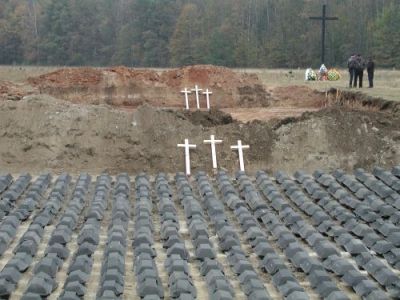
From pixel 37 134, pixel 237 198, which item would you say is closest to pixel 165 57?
pixel 37 134

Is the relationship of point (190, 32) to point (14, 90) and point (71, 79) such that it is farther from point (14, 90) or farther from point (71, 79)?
point (14, 90)

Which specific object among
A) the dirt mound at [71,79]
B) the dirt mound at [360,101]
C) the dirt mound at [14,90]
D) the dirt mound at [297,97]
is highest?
the dirt mound at [71,79]

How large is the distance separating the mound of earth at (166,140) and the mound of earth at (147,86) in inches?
543

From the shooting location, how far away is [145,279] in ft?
16.8

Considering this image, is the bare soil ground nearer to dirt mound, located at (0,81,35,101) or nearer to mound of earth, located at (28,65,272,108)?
dirt mound, located at (0,81,35,101)

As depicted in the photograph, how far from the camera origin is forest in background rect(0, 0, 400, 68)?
198ft

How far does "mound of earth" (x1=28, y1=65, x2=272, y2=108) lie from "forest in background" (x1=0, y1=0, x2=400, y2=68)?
3251 centimetres

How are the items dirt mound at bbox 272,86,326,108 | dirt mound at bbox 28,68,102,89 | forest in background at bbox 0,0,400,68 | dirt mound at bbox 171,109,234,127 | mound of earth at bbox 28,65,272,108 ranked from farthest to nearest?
forest in background at bbox 0,0,400,68 → dirt mound at bbox 28,68,102,89 → mound of earth at bbox 28,65,272,108 → dirt mound at bbox 272,86,326,108 → dirt mound at bbox 171,109,234,127

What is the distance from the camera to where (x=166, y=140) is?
39.5 ft

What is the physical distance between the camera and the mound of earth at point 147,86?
26.7m

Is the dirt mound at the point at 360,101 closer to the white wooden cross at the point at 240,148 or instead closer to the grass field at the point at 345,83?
the grass field at the point at 345,83

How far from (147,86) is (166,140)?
1535cm

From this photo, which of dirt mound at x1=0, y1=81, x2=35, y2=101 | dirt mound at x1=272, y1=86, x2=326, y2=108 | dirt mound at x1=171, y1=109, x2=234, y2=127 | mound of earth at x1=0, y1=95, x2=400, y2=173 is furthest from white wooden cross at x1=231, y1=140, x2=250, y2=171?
dirt mound at x1=0, y1=81, x2=35, y2=101

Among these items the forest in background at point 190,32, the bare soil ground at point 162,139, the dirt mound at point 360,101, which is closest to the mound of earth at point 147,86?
the dirt mound at point 360,101
